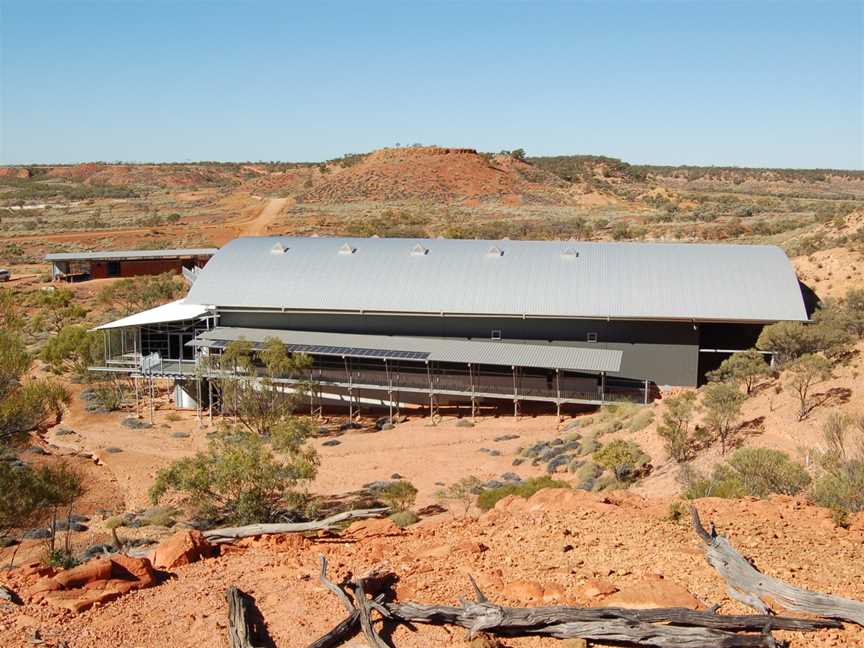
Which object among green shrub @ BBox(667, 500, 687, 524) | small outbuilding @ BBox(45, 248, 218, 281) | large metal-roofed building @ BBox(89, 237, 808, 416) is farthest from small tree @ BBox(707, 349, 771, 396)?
small outbuilding @ BBox(45, 248, 218, 281)

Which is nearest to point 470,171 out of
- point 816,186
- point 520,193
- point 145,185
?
point 520,193

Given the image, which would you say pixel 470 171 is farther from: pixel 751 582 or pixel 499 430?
pixel 751 582

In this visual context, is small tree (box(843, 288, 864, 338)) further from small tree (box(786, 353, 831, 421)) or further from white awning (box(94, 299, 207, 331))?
white awning (box(94, 299, 207, 331))

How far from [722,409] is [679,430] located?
83.9 inches

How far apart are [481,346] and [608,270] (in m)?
7.38

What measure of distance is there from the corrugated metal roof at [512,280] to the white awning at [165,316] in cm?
89

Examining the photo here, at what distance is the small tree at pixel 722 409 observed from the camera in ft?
89.4

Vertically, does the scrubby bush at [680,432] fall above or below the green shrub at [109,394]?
above

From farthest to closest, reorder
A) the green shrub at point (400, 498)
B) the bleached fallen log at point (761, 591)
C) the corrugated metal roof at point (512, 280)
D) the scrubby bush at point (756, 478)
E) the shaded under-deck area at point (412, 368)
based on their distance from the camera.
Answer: the corrugated metal roof at point (512, 280) → the shaded under-deck area at point (412, 368) → the green shrub at point (400, 498) → the scrubby bush at point (756, 478) → the bleached fallen log at point (761, 591)

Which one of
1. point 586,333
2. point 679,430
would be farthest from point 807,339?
point 679,430

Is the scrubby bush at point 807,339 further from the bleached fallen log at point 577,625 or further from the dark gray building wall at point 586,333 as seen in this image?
the bleached fallen log at point 577,625

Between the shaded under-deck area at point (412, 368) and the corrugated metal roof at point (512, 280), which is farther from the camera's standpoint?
the corrugated metal roof at point (512, 280)

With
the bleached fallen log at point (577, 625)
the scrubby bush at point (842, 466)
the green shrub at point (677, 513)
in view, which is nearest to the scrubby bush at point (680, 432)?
the scrubby bush at point (842, 466)

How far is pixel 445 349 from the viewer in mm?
37469
